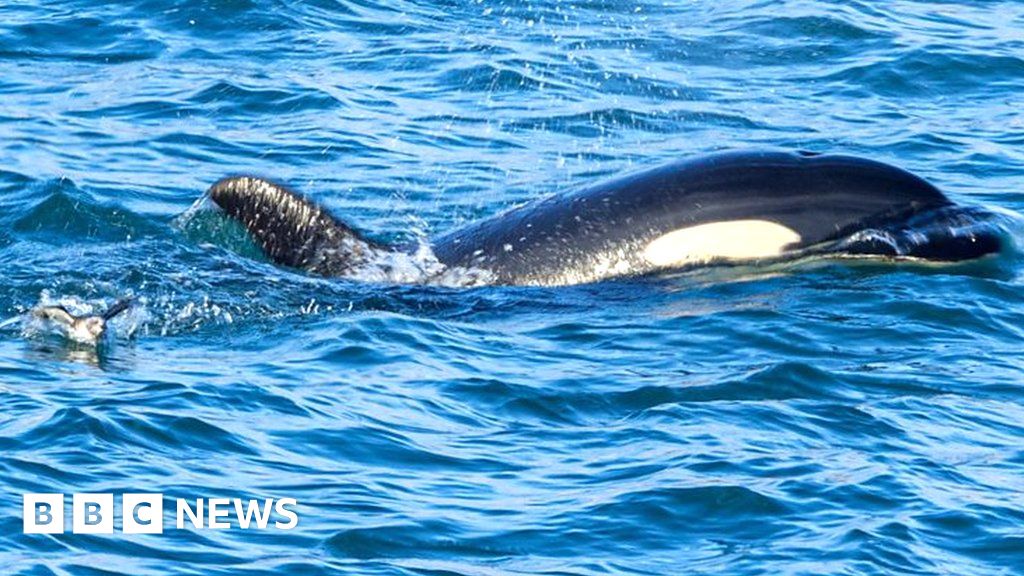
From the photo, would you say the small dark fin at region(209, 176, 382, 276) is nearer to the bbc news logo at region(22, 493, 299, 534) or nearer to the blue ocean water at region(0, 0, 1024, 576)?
the blue ocean water at region(0, 0, 1024, 576)

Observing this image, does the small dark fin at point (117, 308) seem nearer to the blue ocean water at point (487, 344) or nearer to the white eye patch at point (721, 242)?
the blue ocean water at point (487, 344)

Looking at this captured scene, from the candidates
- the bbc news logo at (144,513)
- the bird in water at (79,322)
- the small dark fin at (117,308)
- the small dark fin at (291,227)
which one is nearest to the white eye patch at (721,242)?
the small dark fin at (291,227)

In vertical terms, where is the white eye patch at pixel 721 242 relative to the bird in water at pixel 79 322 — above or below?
above

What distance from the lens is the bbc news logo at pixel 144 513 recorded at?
959 centimetres

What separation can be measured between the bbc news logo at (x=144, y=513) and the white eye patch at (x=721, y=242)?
4698 mm

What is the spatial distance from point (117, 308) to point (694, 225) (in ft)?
13.0

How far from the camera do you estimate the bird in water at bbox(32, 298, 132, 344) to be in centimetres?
1211

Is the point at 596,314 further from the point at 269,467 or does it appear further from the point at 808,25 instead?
the point at 808,25

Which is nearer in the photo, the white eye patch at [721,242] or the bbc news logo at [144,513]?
the bbc news logo at [144,513]

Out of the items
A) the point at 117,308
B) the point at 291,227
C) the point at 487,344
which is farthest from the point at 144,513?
the point at 291,227

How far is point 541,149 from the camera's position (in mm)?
19219

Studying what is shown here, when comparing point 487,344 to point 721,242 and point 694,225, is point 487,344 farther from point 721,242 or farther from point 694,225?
point 721,242

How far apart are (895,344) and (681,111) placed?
7959 mm

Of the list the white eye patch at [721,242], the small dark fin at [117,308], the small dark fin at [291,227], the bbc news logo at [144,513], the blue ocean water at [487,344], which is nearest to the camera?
the bbc news logo at [144,513]
